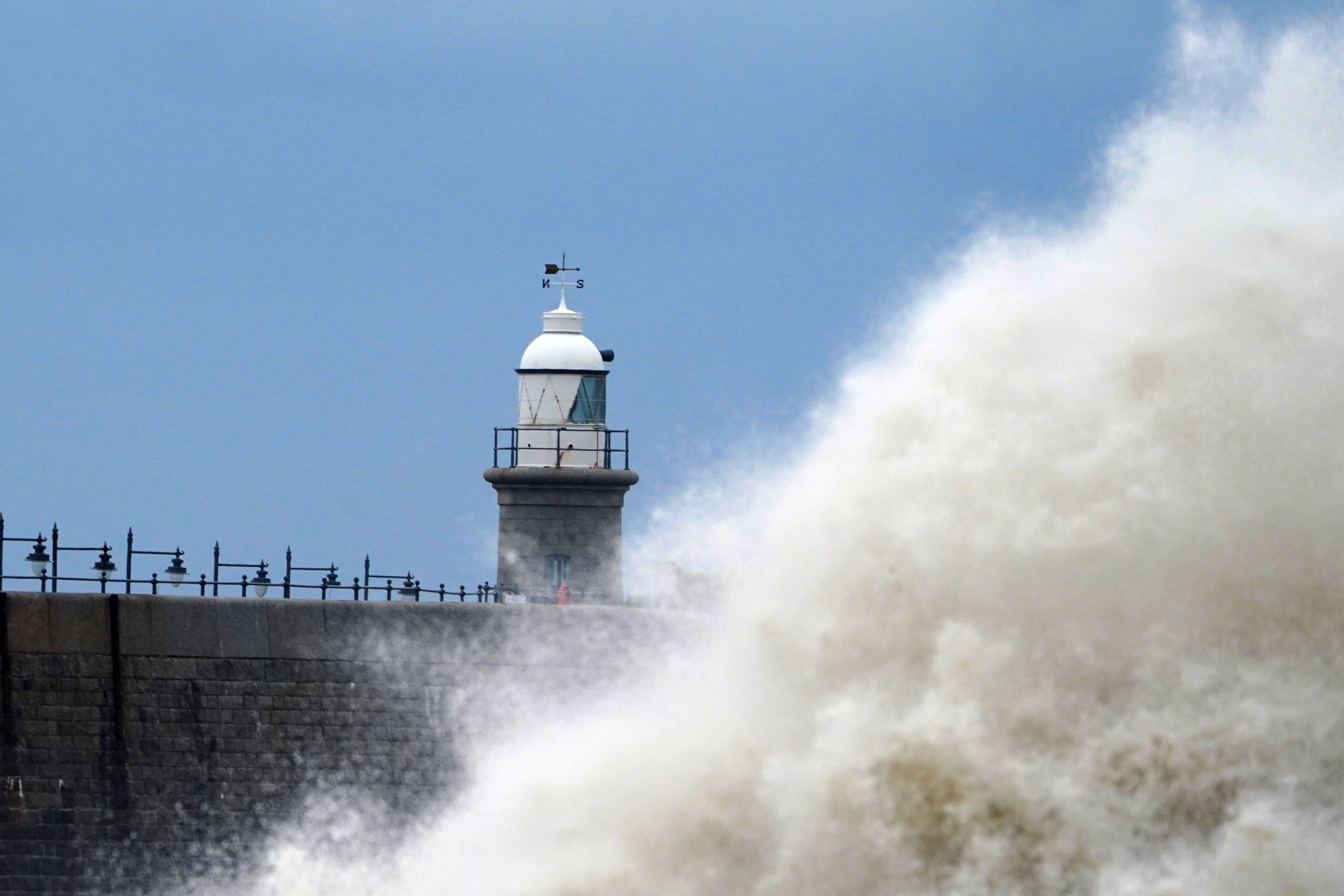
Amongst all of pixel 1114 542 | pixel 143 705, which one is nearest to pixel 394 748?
pixel 143 705

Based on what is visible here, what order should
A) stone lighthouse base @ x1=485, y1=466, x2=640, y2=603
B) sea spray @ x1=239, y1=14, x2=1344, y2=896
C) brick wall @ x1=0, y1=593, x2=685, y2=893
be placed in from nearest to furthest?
sea spray @ x1=239, y1=14, x2=1344, y2=896, brick wall @ x1=0, y1=593, x2=685, y2=893, stone lighthouse base @ x1=485, y1=466, x2=640, y2=603

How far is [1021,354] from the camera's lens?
12328mm

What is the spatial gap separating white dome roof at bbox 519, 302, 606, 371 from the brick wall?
7249 millimetres

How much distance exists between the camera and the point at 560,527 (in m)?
23.5

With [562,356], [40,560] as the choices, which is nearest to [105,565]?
[40,560]

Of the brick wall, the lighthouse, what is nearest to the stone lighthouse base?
the lighthouse

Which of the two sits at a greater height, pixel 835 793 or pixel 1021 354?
pixel 1021 354

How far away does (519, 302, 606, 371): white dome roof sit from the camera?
942 inches

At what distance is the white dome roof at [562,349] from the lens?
2394 cm

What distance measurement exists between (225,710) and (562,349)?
341 inches

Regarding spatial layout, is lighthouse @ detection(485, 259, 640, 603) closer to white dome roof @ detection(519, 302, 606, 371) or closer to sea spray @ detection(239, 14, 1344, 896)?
white dome roof @ detection(519, 302, 606, 371)

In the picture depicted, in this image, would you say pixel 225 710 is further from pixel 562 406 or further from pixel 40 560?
pixel 562 406

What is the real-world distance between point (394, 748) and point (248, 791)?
3.13 feet

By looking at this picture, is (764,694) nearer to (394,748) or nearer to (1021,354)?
(1021,354)
